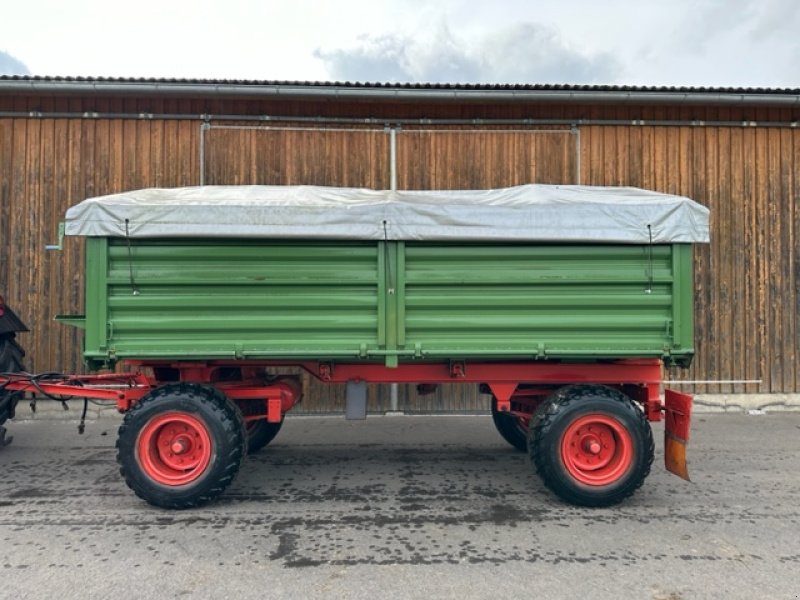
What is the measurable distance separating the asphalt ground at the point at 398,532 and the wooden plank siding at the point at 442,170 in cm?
265

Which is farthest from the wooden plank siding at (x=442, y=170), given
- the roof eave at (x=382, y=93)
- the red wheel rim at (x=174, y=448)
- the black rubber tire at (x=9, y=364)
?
the red wheel rim at (x=174, y=448)

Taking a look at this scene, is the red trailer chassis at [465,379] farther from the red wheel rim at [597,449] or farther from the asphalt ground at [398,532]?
the asphalt ground at [398,532]

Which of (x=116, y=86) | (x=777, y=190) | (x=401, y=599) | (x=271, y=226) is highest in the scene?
(x=116, y=86)

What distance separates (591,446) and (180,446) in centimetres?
314

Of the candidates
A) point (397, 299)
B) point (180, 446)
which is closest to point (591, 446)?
point (397, 299)

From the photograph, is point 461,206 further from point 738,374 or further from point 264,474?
point 738,374

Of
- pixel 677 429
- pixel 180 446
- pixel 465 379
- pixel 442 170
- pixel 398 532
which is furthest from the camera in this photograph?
pixel 442 170

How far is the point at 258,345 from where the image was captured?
13.8 feet

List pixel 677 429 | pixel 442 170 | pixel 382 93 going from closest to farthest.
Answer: pixel 677 429
pixel 382 93
pixel 442 170

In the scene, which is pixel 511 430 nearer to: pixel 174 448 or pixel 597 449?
pixel 597 449

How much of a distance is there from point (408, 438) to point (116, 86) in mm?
6116

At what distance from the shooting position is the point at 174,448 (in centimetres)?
416

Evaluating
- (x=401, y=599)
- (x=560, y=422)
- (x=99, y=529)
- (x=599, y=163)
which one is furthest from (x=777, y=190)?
(x=99, y=529)

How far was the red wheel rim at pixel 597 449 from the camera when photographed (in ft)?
13.8
